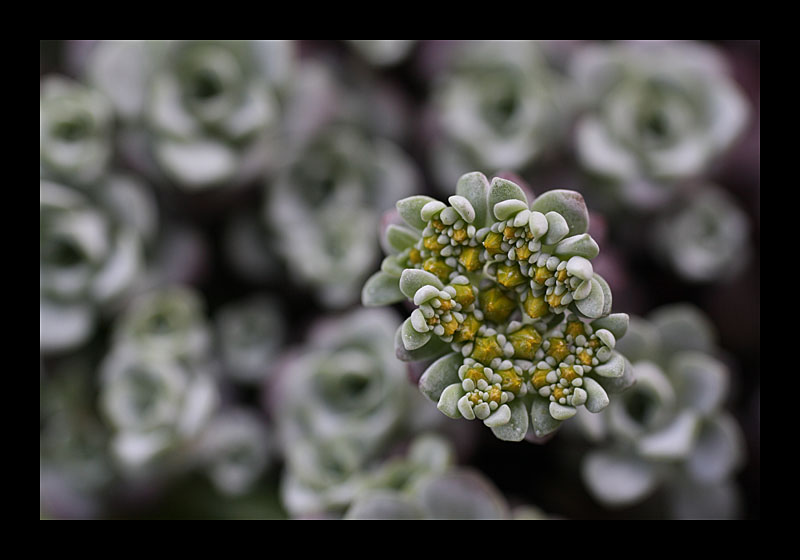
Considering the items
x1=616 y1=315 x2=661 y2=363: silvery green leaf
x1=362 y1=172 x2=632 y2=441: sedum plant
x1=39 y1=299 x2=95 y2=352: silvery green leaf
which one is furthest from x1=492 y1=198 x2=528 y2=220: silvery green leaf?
x1=39 y1=299 x2=95 y2=352: silvery green leaf

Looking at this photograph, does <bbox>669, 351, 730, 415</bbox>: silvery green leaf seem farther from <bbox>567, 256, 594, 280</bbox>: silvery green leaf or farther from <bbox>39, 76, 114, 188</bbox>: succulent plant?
<bbox>39, 76, 114, 188</bbox>: succulent plant

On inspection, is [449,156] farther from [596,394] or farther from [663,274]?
[596,394]

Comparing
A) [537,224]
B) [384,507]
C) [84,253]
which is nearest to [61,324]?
[84,253]

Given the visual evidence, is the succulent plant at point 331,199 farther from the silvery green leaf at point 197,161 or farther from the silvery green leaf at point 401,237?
the silvery green leaf at point 401,237

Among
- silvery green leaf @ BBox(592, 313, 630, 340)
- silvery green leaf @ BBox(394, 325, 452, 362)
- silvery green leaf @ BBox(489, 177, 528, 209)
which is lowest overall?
silvery green leaf @ BBox(394, 325, 452, 362)

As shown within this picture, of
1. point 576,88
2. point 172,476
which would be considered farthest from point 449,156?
point 172,476

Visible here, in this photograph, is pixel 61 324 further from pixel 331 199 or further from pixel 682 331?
pixel 682 331
